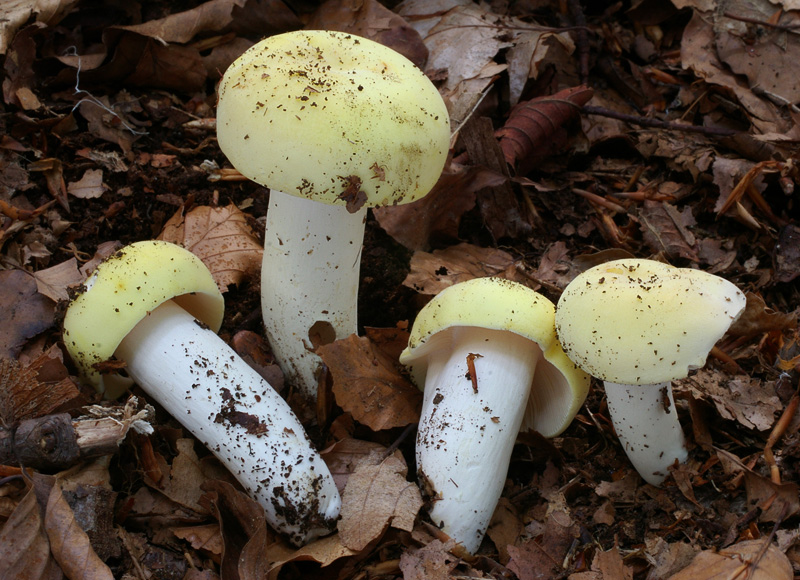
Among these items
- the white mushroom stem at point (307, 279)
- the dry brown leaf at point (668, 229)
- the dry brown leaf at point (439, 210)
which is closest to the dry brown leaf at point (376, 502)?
the white mushroom stem at point (307, 279)

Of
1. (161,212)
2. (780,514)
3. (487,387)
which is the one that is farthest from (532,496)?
(161,212)

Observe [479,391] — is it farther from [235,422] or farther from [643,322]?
[235,422]

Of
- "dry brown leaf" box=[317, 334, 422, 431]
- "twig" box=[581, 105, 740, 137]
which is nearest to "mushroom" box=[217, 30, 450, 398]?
"dry brown leaf" box=[317, 334, 422, 431]

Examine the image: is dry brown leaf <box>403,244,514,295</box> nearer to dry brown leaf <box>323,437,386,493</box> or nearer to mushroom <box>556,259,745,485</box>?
dry brown leaf <box>323,437,386,493</box>

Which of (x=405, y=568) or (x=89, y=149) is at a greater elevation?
(x=89, y=149)

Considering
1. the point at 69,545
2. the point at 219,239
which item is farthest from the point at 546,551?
the point at 219,239

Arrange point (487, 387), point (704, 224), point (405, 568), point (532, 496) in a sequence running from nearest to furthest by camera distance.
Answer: point (405, 568) → point (487, 387) → point (532, 496) → point (704, 224)

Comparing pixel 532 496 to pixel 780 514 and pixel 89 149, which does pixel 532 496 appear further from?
pixel 89 149
